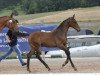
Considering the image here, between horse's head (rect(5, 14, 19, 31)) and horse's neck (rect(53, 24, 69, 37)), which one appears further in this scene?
horse's neck (rect(53, 24, 69, 37))

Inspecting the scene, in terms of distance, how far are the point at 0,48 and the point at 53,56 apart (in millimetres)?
3499

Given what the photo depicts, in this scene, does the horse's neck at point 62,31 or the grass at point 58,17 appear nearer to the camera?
the horse's neck at point 62,31

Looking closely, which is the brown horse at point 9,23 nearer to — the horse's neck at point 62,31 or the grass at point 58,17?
the horse's neck at point 62,31

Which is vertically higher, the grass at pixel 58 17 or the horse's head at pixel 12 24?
the horse's head at pixel 12 24

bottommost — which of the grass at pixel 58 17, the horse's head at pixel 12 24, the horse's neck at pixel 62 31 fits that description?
the grass at pixel 58 17

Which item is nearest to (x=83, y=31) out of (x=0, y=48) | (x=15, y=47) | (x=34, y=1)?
(x=0, y=48)

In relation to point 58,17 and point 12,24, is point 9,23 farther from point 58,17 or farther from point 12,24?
point 58,17

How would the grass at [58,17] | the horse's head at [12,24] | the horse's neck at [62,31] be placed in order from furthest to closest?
the grass at [58,17] → the horse's neck at [62,31] → the horse's head at [12,24]

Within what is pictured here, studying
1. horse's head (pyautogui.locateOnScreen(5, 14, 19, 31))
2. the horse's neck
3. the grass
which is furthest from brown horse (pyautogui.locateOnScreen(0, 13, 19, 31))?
the grass

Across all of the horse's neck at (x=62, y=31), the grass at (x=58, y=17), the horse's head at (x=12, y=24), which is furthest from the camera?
the grass at (x=58, y=17)

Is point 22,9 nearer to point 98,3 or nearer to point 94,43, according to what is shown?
point 98,3

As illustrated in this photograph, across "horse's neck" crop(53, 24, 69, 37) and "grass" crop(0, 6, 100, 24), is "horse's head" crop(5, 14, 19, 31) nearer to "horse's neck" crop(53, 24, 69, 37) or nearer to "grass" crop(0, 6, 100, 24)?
"horse's neck" crop(53, 24, 69, 37)

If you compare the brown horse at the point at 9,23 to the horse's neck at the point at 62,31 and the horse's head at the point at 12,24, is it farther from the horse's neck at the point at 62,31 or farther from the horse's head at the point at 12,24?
the horse's neck at the point at 62,31

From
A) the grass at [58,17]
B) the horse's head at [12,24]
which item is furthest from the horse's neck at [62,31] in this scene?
the grass at [58,17]
